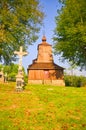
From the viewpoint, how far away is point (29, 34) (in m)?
38.2

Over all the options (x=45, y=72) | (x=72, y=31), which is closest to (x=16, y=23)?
(x=72, y=31)

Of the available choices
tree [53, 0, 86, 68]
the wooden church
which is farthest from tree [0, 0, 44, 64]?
the wooden church

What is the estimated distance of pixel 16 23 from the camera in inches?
1399

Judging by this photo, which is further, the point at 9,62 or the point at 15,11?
the point at 9,62

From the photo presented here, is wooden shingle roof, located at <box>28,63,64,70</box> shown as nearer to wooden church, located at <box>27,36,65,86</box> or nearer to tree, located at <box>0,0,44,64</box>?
wooden church, located at <box>27,36,65,86</box>

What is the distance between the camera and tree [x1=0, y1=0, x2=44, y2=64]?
35.2 m

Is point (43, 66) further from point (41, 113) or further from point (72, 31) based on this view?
point (41, 113)

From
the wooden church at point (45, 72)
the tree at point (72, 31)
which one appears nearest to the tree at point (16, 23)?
the tree at point (72, 31)

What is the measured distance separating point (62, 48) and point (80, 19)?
5435 mm

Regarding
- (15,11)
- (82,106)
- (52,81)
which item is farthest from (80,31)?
(82,106)

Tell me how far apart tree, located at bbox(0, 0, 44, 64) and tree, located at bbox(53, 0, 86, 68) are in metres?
5.01

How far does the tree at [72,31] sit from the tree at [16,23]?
5.01 metres

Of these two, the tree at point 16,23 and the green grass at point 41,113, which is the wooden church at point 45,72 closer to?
the tree at point 16,23

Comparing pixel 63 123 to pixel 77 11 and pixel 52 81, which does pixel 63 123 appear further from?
pixel 52 81
